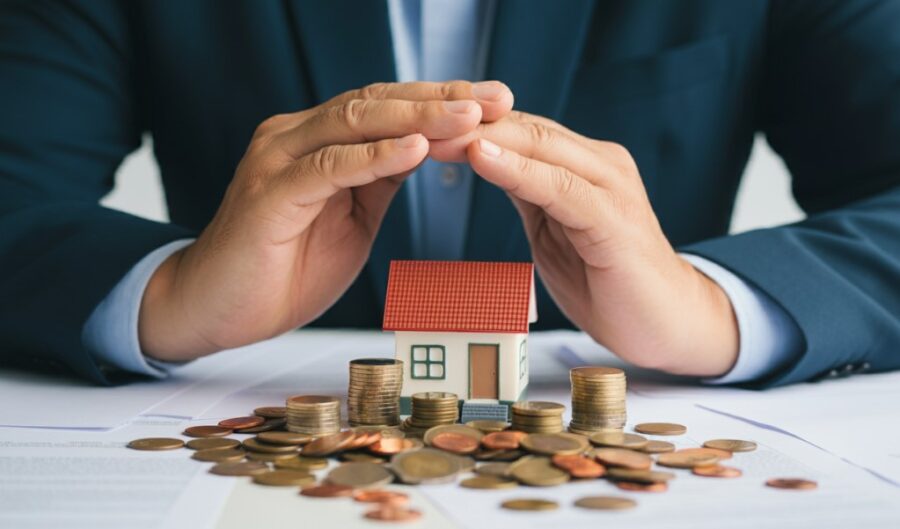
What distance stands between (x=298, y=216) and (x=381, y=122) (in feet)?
0.53

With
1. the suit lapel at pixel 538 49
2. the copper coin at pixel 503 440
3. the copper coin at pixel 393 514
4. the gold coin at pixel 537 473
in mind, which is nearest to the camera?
the copper coin at pixel 393 514

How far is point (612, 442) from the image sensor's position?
3.21 feet

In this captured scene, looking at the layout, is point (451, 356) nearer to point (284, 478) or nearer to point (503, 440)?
point (503, 440)

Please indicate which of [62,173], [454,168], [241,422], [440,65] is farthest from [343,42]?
[241,422]

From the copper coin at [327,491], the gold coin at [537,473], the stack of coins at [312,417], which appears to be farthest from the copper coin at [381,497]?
the stack of coins at [312,417]

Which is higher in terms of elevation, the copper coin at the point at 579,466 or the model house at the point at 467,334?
the model house at the point at 467,334

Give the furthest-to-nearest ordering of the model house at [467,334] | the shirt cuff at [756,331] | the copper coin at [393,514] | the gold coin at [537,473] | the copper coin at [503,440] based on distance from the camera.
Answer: the shirt cuff at [756,331]
the model house at [467,334]
the copper coin at [503,440]
the gold coin at [537,473]
the copper coin at [393,514]

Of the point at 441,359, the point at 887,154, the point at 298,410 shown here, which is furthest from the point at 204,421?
the point at 887,154

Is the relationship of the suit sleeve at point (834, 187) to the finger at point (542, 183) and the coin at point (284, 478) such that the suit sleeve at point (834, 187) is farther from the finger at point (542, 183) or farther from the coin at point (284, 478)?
the coin at point (284, 478)

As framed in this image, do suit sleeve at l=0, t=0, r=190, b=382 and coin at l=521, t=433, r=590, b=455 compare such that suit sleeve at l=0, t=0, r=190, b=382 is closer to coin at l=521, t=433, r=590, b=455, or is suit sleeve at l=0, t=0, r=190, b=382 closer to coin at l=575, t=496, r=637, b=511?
coin at l=521, t=433, r=590, b=455

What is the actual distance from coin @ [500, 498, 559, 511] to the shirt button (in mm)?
1223

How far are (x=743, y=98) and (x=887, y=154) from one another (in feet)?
1.14

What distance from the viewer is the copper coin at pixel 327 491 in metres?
0.81

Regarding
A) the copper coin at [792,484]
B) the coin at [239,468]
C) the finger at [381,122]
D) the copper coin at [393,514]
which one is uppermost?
the finger at [381,122]
